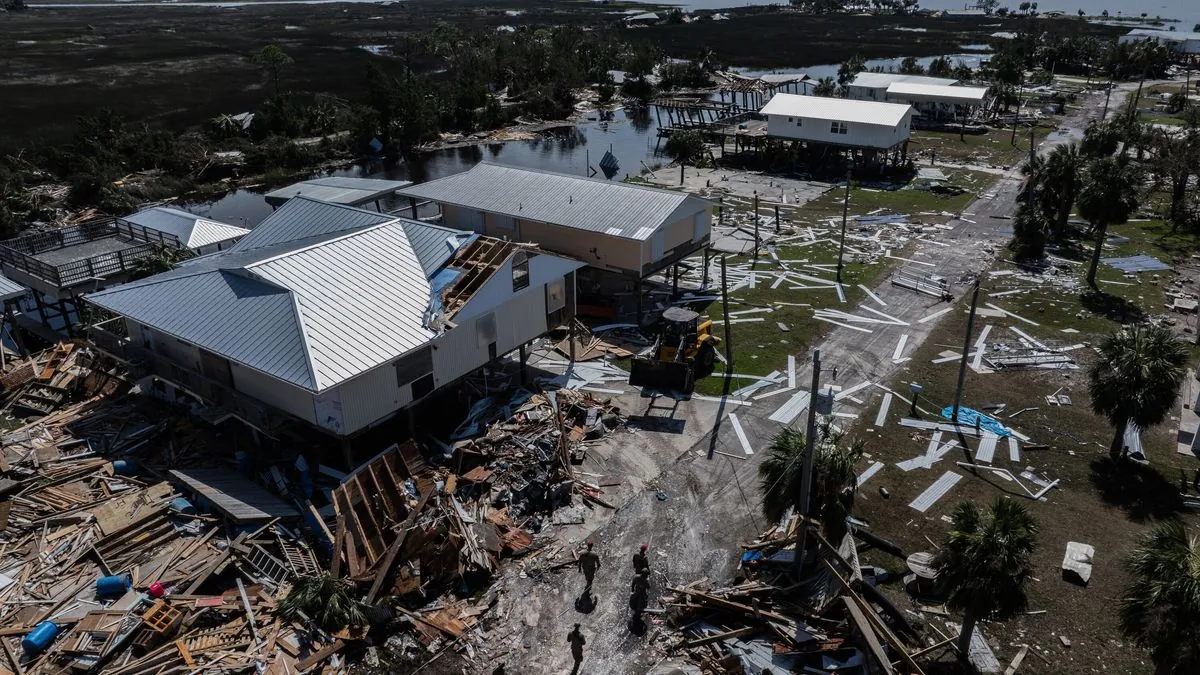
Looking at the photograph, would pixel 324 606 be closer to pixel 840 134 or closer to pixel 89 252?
pixel 89 252

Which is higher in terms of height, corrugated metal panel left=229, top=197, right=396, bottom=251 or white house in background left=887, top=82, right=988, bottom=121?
corrugated metal panel left=229, top=197, right=396, bottom=251

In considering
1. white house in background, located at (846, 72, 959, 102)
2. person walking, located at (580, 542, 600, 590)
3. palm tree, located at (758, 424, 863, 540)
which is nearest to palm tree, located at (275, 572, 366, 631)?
person walking, located at (580, 542, 600, 590)

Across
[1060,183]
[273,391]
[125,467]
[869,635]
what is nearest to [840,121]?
[1060,183]

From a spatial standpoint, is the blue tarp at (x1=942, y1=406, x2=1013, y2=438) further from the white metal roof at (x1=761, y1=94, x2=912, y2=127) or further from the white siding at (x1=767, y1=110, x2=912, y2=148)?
the white metal roof at (x1=761, y1=94, x2=912, y2=127)

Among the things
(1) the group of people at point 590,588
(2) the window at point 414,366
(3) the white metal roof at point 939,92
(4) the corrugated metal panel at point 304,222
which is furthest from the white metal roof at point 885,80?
(1) the group of people at point 590,588

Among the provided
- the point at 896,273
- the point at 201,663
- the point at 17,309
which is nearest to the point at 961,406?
the point at 896,273

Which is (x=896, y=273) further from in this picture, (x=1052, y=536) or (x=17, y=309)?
(x=17, y=309)
